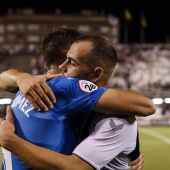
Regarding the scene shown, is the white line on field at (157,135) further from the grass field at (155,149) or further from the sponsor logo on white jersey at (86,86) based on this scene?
the sponsor logo on white jersey at (86,86)

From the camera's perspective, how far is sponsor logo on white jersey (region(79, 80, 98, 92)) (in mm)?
2244

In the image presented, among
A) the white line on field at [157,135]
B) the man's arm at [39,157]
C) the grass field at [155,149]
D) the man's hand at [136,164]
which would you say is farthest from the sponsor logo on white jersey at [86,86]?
the white line on field at [157,135]

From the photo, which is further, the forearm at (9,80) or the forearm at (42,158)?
the forearm at (9,80)

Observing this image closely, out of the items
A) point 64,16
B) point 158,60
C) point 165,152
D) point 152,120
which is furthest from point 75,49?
point 64,16

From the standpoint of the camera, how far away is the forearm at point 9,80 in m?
2.80

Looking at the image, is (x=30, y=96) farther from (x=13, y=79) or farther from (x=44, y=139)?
(x=13, y=79)

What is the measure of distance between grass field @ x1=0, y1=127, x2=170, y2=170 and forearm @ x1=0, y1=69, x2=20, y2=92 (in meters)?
5.85

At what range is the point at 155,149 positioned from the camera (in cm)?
1154

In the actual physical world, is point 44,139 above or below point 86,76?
below

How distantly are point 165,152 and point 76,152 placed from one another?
30.0 feet

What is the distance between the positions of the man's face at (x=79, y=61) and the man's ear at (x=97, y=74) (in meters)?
0.03

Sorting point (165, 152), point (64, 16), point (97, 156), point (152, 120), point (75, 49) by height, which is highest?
point (75, 49)

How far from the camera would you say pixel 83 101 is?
2229 mm

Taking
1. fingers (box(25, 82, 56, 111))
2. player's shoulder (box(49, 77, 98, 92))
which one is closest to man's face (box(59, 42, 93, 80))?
player's shoulder (box(49, 77, 98, 92))
